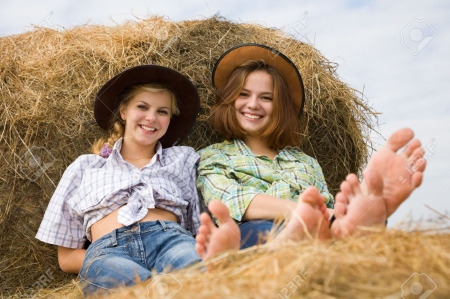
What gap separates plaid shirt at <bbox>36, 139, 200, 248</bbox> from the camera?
264 centimetres

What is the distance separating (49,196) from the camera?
3170 mm

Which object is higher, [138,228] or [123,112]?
[123,112]

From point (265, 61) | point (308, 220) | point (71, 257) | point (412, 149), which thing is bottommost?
point (71, 257)

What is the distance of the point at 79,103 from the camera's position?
Result: 3.27m

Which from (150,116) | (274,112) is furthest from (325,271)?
(274,112)

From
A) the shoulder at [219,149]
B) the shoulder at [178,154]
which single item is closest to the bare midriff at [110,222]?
the shoulder at [178,154]

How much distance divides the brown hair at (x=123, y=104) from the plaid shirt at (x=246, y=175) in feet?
1.20

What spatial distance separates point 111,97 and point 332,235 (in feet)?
5.27

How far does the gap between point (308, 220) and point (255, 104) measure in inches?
50.9

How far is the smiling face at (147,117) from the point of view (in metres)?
2.83

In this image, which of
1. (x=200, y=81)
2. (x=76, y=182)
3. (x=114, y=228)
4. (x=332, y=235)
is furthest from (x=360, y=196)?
(x=200, y=81)
